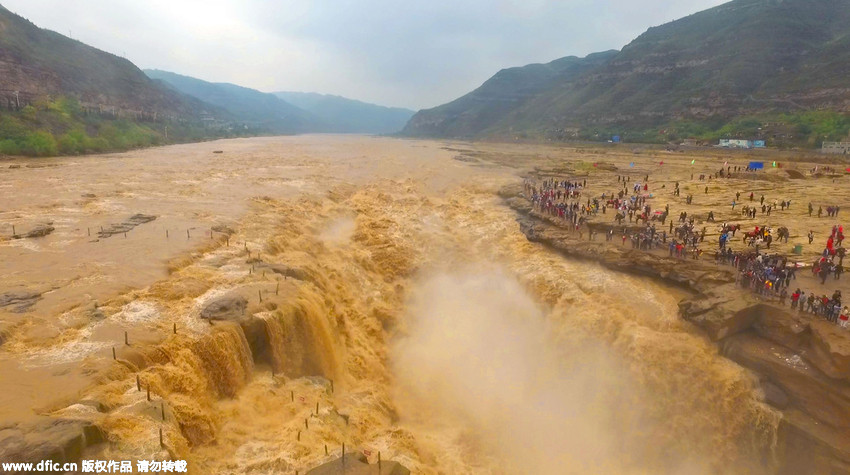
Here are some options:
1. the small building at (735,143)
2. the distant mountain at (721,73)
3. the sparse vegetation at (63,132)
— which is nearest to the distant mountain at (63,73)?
the sparse vegetation at (63,132)

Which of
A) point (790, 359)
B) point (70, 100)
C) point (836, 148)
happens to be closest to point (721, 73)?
point (836, 148)

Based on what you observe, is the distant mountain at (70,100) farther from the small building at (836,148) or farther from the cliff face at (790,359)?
the small building at (836,148)

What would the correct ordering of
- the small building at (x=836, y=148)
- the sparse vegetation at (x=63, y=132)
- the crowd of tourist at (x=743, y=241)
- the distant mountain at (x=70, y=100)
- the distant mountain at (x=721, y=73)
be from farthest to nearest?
the distant mountain at (x=721, y=73), the small building at (x=836, y=148), the distant mountain at (x=70, y=100), the sparse vegetation at (x=63, y=132), the crowd of tourist at (x=743, y=241)

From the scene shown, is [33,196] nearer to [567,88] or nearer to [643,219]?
[643,219]

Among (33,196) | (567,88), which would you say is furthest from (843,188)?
(567,88)

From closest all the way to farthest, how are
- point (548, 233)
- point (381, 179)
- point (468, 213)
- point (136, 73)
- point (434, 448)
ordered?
point (434, 448), point (548, 233), point (468, 213), point (381, 179), point (136, 73)

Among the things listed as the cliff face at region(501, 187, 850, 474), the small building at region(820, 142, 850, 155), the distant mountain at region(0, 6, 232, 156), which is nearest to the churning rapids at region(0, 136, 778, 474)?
the cliff face at region(501, 187, 850, 474)

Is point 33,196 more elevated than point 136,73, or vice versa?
point 136,73
